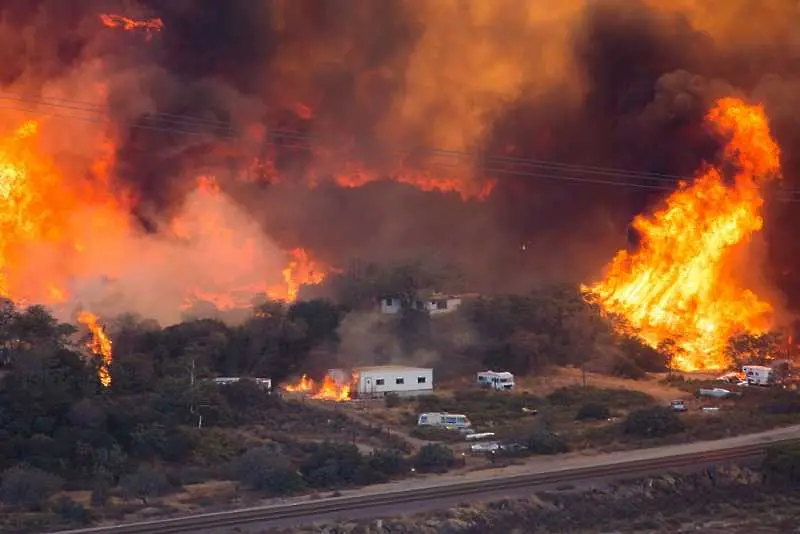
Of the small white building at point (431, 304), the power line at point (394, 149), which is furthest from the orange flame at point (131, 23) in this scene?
the small white building at point (431, 304)

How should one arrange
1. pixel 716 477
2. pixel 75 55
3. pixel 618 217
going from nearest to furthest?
pixel 716 477, pixel 75 55, pixel 618 217

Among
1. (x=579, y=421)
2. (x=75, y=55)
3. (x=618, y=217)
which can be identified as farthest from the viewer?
(x=618, y=217)

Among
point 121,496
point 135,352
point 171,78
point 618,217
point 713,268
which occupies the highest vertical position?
point 171,78

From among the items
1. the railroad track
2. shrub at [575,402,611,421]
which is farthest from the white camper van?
the railroad track

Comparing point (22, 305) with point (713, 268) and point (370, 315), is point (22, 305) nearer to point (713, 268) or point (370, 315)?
point (370, 315)

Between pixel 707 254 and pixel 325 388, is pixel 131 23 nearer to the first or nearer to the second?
pixel 325 388

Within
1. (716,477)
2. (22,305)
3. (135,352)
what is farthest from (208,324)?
(716,477)
